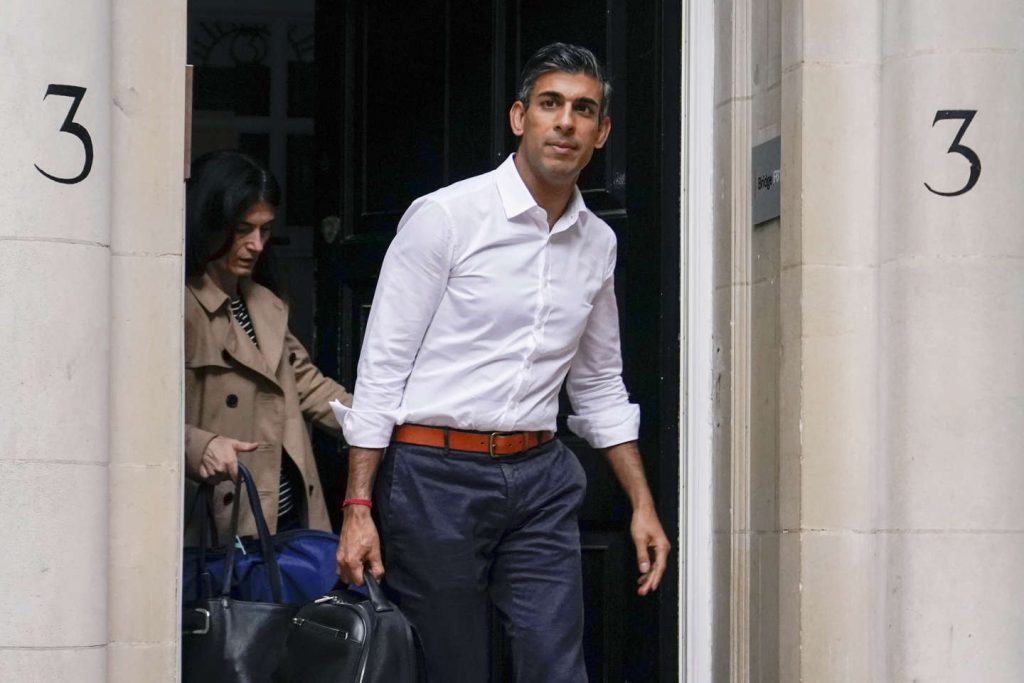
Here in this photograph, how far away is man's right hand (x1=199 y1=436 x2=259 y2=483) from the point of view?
456 centimetres

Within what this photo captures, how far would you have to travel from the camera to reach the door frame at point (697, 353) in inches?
199

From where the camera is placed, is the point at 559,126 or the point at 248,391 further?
the point at 248,391

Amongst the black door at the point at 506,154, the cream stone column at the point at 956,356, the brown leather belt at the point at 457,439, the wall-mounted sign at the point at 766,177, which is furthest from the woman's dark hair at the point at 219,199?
the cream stone column at the point at 956,356

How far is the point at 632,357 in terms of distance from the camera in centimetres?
531

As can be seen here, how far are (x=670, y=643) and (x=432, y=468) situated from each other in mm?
1333

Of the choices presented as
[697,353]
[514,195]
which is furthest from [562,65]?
[697,353]

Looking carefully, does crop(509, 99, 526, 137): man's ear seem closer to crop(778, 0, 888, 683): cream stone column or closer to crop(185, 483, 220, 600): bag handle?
crop(778, 0, 888, 683): cream stone column

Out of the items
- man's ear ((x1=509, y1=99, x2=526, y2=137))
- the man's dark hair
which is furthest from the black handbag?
the man's dark hair

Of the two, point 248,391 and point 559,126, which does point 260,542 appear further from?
point 559,126

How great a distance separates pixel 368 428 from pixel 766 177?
4.71 ft

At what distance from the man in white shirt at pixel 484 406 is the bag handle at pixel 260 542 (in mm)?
335

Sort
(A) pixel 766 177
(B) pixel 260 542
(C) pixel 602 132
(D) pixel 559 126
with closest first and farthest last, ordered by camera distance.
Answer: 1. (D) pixel 559 126
2. (C) pixel 602 132
3. (B) pixel 260 542
4. (A) pixel 766 177

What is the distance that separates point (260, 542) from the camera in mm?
4516

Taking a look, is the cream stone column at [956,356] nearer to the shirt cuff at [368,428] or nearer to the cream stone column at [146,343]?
the shirt cuff at [368,428]
